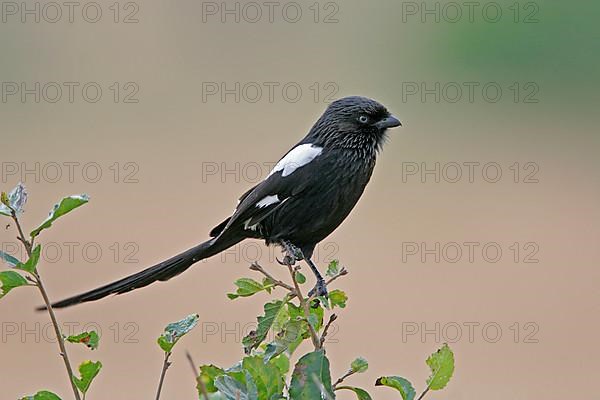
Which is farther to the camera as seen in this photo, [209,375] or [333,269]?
[333,269]

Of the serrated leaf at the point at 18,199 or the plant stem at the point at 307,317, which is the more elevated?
the serrated leaf at the point at 18,199

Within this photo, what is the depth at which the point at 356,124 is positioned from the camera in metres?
4.04

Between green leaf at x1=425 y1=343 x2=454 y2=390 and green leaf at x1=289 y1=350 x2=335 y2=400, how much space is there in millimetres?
286

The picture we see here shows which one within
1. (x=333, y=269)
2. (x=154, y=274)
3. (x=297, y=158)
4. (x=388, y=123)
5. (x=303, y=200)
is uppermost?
(x=388, y=123)

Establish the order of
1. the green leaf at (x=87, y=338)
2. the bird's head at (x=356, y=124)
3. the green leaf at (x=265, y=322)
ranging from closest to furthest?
the green leaf at (x=87, y=338), the green leaf at (x=265, y=322), the bird's head at (x=356, y=124)

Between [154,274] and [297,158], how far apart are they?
2.57 ft

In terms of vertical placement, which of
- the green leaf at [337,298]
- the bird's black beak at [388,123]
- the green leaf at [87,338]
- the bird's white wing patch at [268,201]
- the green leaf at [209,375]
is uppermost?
the bird's black beak at [388,123]

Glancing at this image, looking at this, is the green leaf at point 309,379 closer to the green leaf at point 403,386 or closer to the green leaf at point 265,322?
the green leaf at point 403,386

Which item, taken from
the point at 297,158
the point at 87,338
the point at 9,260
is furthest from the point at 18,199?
the point at 297,158

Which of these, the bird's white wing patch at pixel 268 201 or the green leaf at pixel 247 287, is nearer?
the green leaf at pixel 247 287

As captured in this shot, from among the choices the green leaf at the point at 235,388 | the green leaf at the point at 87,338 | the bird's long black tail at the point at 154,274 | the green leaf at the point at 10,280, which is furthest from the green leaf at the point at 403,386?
the bird's long black tail at the point at 154,274

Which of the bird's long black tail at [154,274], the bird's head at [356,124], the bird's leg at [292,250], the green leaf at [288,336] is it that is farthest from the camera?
the bird's head at [356,124]

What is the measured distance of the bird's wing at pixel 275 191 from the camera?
3752 millimetres

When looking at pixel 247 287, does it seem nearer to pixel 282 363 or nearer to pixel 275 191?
pixel 282 363
